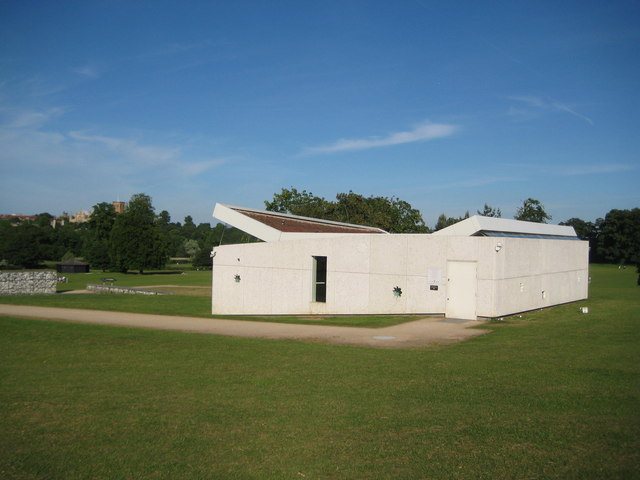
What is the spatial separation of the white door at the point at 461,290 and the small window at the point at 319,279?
5.53m

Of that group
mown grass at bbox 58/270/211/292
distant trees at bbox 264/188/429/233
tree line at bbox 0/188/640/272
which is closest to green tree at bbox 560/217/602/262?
tree line at bbox 0/188/640/272

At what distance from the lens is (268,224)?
86.9ft

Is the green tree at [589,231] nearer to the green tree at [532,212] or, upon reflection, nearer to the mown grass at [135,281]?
the green tree at [532,212]

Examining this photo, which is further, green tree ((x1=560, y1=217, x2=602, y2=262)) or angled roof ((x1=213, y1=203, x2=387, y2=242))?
green tree ((x1=560, y1=217, x2=602, y2=262))

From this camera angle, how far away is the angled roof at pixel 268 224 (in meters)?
25.2

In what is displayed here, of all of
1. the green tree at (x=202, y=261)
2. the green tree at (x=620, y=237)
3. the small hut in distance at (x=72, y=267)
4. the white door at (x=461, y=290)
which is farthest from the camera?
the green tree at (x=202, y=261)

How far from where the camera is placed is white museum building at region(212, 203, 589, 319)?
19953 millimetres

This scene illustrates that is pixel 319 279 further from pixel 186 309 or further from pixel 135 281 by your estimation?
pixel 135 281

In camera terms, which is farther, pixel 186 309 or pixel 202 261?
pixel 202 261

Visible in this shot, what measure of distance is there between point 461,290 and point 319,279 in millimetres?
6322

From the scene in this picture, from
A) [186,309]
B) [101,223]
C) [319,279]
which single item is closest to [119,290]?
[186,309]

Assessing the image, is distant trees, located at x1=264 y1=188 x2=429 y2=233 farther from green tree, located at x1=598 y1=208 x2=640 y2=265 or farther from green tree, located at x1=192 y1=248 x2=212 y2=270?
Answer: green tree, located at x1=598 y1=208 x2=640 y2=265

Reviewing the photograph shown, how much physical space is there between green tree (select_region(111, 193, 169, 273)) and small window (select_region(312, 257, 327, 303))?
59.1m

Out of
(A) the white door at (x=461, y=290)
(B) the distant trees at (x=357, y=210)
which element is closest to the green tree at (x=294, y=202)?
(B) the distant trees at (x=357, y=210)
